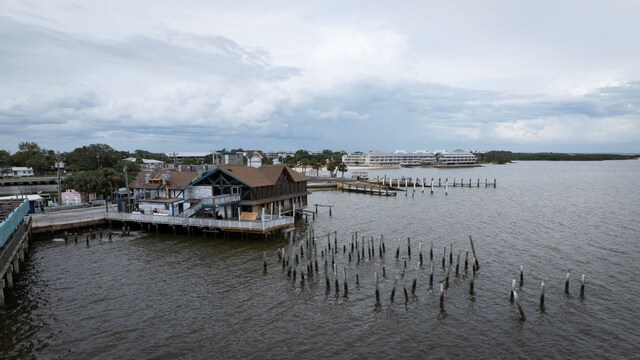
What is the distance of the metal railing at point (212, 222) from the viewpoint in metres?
46.9

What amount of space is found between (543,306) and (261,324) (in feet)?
61.4

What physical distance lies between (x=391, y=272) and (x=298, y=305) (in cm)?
1037

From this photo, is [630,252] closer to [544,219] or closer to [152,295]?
[544,219]

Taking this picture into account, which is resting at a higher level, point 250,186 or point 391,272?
point 250,186

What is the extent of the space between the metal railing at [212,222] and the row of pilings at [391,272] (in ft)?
14.1

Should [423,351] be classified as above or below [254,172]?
below

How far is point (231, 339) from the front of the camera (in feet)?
81.1

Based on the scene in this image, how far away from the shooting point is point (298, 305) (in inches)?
1163

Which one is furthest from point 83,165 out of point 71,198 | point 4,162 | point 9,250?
point 9,250

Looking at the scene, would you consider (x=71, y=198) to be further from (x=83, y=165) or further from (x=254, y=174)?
(x=83, y=165)

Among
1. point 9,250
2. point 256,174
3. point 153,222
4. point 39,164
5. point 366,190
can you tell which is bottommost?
point 366,190

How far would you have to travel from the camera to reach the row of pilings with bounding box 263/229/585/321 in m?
30.5

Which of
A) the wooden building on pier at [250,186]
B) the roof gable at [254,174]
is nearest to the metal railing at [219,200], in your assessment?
the wooden building on pier at [250,186]

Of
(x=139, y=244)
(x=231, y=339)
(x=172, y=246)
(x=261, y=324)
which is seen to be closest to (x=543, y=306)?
(x=261, y=324)
